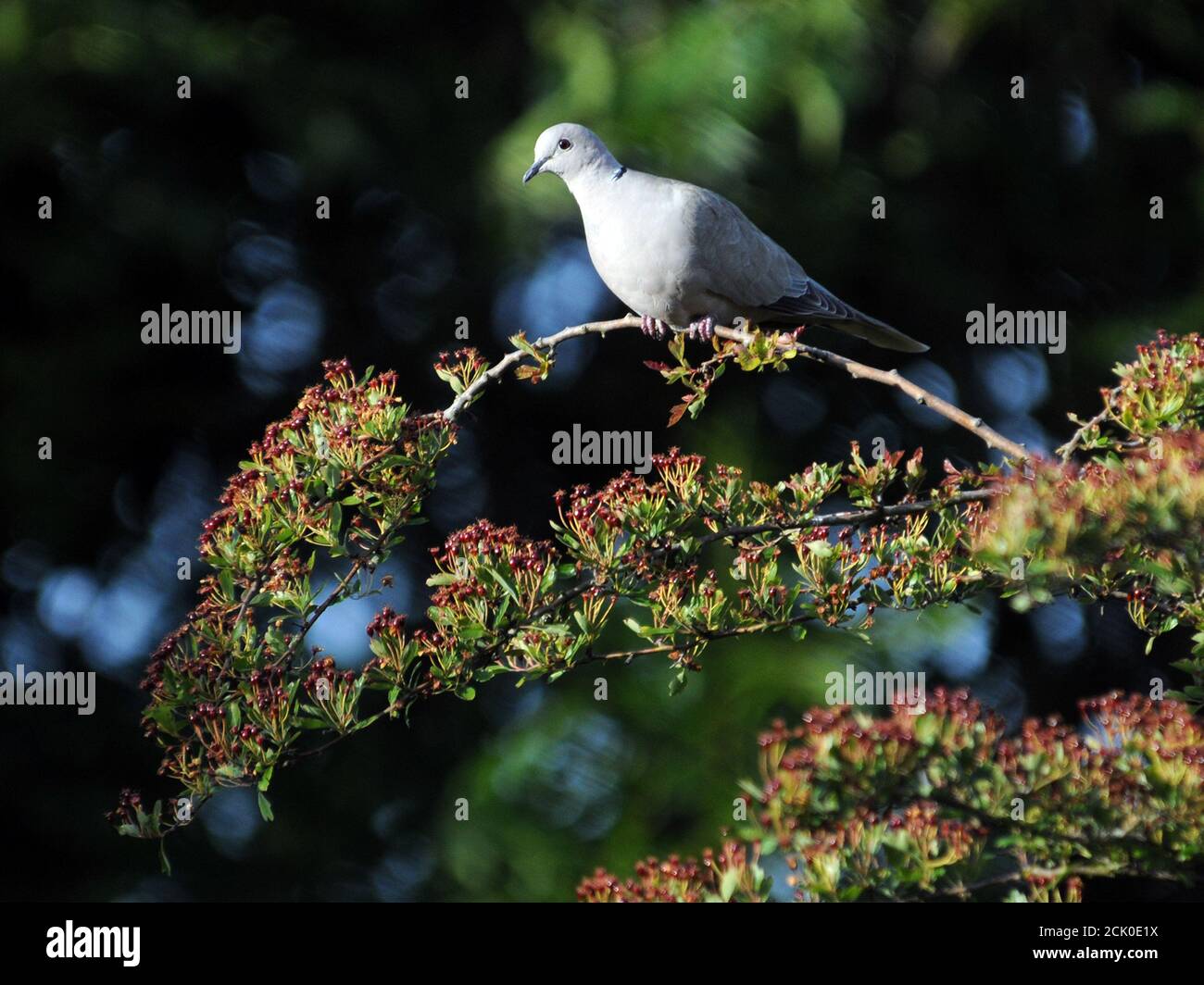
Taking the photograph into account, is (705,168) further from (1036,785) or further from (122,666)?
(1036,785)

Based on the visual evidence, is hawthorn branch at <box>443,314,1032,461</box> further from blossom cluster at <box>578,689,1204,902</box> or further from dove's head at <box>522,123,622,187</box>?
dove's head at <box>522,123,622,187</box>

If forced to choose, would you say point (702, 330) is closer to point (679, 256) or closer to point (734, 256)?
point (679, 256)

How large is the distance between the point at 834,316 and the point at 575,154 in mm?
546

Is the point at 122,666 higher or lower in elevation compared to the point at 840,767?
higher

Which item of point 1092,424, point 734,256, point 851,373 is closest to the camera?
point 1092,424

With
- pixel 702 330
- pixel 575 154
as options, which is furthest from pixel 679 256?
pixel 575 154

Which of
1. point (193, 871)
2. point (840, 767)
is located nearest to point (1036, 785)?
point (840, 767)

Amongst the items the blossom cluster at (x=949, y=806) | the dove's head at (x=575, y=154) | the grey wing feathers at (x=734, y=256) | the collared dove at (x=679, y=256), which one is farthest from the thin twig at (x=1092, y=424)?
the dove's head at (x=575, y=154)

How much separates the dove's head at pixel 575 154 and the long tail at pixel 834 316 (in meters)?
0.39

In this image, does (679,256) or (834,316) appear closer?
(679,256)

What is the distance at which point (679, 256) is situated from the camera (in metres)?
2.50

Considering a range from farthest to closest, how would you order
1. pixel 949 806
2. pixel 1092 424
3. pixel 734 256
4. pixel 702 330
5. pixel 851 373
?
pixel 734 256
pixel 702 330
pixel 851 373
pixel 1092 424
pixel 949 806

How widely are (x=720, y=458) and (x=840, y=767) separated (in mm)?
2529

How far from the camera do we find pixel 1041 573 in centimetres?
125
